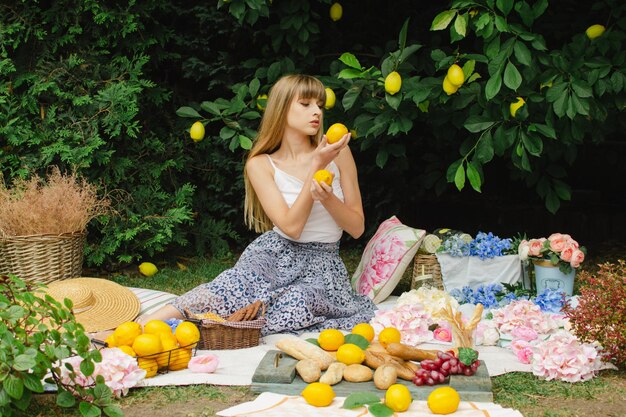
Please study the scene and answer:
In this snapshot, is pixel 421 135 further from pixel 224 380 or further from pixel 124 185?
pixel 224 380

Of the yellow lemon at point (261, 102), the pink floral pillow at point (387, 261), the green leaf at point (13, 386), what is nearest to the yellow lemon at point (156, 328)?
the green leaf at point (13, 386)

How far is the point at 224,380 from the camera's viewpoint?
2.94 metres

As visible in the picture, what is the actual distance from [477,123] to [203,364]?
6.71 ft

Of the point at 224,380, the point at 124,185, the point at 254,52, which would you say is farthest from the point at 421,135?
the point at 224,380

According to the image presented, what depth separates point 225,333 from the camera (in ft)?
11.0

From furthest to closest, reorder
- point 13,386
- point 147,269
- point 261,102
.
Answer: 1. point 147,269
2. point 261,102
3. point 13,386

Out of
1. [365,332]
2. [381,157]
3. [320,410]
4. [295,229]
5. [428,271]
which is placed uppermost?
[381,157]

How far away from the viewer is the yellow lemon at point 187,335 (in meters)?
3.11

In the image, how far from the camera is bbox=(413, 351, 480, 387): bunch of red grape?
9.10 ft

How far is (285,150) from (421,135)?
7.30ft

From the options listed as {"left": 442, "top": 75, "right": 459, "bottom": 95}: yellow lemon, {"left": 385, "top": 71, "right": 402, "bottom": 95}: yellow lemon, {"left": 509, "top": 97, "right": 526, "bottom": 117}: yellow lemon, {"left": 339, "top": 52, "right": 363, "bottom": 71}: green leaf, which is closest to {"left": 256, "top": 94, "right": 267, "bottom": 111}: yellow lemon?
{"left": 339, "top": 52, "right": 363, "bottom": 71}: green leaf

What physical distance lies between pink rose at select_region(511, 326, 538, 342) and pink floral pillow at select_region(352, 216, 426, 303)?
3.68 feet

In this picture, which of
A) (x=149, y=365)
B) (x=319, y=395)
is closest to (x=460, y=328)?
(x=319, y=395)

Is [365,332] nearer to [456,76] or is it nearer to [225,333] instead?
[225,333]
